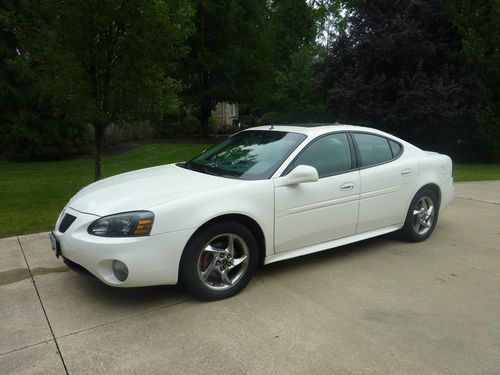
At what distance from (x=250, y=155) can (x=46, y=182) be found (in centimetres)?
816

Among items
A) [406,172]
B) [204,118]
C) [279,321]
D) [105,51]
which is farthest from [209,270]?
[204,118]

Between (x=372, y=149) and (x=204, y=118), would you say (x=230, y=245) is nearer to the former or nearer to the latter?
(x=372, y=149)

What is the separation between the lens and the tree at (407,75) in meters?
15.5

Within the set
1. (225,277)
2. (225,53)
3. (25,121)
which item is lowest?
(225,277)

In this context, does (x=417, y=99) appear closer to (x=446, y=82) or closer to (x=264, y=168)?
(x=446, y=82)

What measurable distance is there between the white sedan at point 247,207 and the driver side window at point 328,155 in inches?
0.5

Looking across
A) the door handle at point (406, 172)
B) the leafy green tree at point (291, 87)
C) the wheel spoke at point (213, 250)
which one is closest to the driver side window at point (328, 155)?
the door handle at point (406, 172)

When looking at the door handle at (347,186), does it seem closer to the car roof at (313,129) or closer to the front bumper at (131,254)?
the car roof at (313,129)

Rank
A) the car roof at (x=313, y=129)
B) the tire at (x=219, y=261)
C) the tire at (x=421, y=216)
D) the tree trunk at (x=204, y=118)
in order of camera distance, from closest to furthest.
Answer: the tire at (x=219, y=261), the car roof at (x=313, y=129), the tire at (x=421, y=216), the tree trunk at (x=204, y=118)

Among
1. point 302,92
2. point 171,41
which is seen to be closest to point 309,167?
point 171,41

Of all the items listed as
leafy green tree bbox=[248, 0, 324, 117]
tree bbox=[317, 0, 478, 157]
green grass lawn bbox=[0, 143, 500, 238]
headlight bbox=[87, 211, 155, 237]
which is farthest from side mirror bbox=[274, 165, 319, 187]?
leafy green tree bbox=[248, 0, 324, 117]

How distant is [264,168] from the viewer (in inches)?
171

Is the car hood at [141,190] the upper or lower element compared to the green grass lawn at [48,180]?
upper

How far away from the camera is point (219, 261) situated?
3883mm
